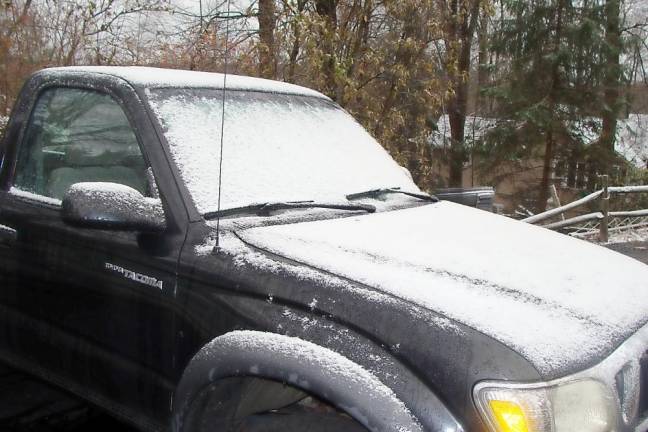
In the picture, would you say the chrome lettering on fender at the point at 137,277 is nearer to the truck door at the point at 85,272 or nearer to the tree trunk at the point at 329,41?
the truck door at the point at 85,272

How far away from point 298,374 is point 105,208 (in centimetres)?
91

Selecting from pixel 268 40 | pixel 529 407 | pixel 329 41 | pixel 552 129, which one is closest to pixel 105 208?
pixel 529 407

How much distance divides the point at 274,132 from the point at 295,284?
1.07 m

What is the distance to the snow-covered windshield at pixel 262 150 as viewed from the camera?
2602 mm

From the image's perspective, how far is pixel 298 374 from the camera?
1.95m

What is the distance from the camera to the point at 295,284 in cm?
214

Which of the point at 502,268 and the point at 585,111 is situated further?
the point at 585,111

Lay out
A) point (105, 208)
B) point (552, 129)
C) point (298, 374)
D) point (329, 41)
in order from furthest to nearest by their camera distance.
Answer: point (552, 129) < point (329, 41) < point (105, 208) < point (298, 374)

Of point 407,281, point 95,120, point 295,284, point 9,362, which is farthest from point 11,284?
point 407,281

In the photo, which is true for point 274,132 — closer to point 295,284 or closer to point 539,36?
point 295,284

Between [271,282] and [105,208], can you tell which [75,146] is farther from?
[271,282]

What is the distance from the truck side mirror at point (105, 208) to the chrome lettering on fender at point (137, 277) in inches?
8.0

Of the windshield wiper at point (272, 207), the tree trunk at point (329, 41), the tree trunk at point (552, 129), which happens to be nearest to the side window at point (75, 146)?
the windshield wiper at point (272, 207)

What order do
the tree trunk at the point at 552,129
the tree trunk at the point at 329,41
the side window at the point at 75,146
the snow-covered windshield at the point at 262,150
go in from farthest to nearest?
the tree trunk at the point at 552,129 < the tree trunk at the point at 329,41 < the side window at the point at 75,146 < the snow-covered windshield at the point at 262,150
